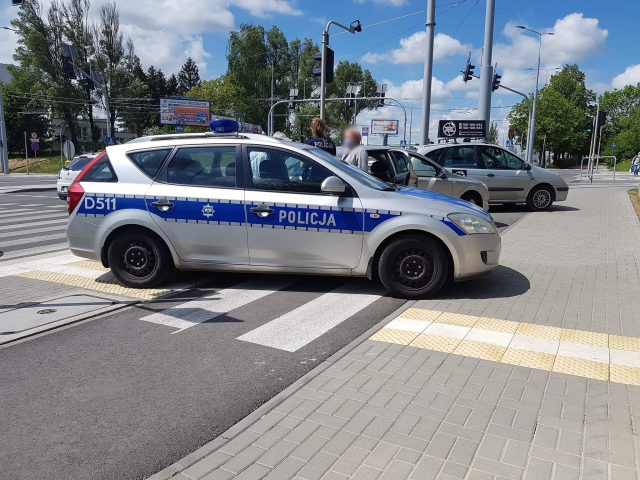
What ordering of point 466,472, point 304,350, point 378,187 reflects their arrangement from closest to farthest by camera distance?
1. point 466,472
2. point 304,350
3. point 378,187

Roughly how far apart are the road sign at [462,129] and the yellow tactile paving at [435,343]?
14.4m

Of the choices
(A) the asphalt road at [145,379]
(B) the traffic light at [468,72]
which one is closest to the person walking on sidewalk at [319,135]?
(A) the asphalt road at [145,379]

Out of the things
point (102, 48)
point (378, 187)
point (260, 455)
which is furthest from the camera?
point (102, 48)

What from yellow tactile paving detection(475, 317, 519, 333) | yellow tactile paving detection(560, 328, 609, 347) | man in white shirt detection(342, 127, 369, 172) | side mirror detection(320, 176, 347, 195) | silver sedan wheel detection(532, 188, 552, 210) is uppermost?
man in white shirt detection(342, 127, 369, 172)

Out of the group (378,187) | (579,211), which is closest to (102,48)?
(579,211)

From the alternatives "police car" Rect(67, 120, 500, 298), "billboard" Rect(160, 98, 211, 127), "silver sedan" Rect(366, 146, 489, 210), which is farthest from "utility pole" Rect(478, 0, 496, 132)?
→ "billboard" Rect(160, 98, 211, 127)

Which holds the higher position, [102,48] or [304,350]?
[102,48]

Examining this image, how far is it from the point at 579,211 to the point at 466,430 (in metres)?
12.9

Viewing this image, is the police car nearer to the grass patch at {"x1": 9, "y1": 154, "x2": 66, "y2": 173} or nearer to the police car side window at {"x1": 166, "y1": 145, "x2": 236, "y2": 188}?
the police car side window at {"x1": 166, "y1": 145, "x2": 236, "y2": 188}

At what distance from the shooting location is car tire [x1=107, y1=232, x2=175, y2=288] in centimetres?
589

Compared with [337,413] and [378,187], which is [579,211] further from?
[337,413]

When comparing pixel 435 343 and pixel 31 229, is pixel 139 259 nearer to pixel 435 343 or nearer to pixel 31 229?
pixel 435 343

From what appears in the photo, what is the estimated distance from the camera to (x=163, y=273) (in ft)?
19.5

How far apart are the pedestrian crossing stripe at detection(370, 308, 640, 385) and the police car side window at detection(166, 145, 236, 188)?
2455 millimetres
